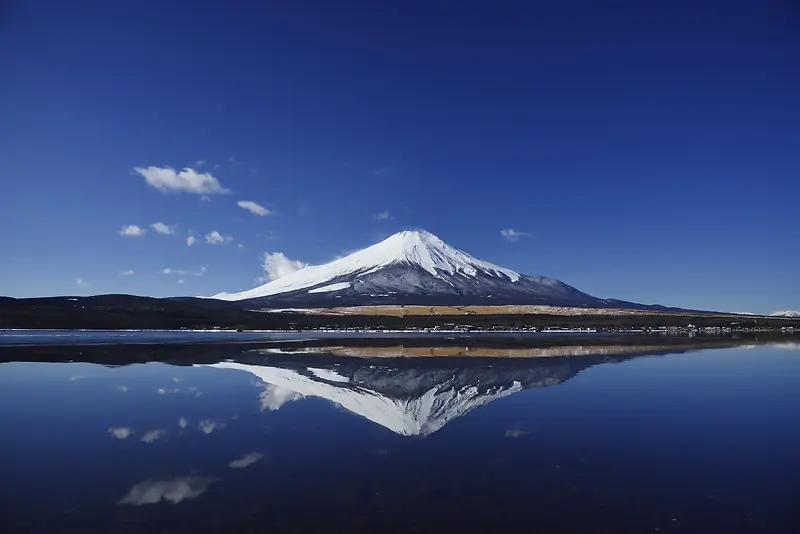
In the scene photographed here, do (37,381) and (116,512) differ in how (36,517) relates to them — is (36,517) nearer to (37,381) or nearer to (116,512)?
(116,512)

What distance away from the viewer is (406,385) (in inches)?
846

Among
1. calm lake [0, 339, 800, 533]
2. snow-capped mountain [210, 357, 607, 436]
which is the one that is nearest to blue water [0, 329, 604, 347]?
snow-capped mountain [210, 357, 607, 436]

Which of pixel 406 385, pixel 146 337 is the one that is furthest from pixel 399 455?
pixel 146 337

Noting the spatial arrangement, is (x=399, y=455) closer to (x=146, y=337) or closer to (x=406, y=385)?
(x=406, y=385)

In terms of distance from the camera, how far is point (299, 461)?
10.8m

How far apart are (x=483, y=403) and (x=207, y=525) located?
11.2m

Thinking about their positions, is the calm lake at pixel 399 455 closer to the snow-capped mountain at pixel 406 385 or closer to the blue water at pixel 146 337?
the snow-capped mountain at pixel 406 385

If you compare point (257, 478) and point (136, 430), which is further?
point (136, 430)

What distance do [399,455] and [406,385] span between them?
33.3 ft

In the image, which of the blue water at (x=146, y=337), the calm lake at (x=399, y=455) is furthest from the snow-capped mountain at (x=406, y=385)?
the blue water at (x=146, y=337)

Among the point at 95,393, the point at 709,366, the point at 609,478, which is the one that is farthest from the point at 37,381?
the point at 709,366

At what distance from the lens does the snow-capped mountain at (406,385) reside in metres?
15.9

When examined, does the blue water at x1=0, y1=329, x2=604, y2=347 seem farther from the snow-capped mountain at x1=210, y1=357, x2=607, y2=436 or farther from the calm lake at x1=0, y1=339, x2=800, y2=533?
the calm lake at x1=0, y1=339, x2=800, y2=533

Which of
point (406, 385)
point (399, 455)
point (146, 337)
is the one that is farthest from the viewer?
point (146, 337)
